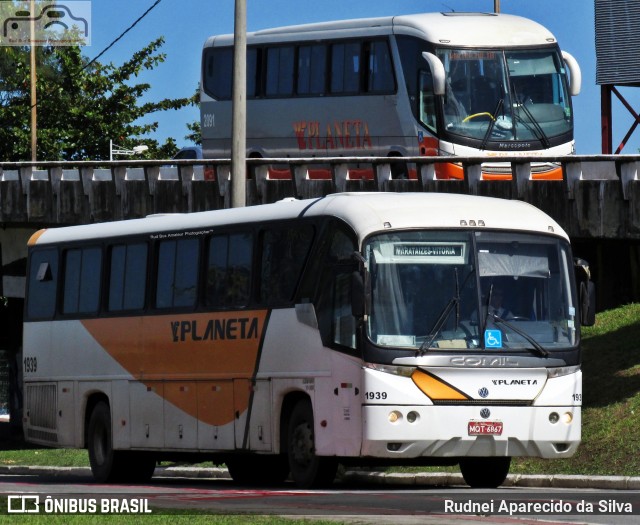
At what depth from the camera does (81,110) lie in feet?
242

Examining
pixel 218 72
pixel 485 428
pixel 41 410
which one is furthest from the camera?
pixel 218 72

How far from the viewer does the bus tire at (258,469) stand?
899 inches

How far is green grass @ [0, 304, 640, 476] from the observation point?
2302cm

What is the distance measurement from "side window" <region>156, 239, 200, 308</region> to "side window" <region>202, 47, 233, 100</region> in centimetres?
1947

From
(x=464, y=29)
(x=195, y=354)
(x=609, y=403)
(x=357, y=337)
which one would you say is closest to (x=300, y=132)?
(x=464, y=29)

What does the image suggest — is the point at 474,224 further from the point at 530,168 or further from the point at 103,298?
the point at 530,168

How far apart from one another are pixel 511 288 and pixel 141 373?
605 centimetres

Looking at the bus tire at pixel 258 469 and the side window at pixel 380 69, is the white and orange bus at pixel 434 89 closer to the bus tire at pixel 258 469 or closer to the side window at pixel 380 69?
the side window at pixel 380 69

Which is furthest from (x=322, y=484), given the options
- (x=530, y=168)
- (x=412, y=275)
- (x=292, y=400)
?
(x=530, y=168)

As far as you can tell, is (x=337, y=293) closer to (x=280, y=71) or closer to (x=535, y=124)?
(x=535, y=124)

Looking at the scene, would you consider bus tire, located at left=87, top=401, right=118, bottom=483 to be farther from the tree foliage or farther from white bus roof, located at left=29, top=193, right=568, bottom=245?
the tree foliage

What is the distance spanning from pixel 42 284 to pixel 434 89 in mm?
11679

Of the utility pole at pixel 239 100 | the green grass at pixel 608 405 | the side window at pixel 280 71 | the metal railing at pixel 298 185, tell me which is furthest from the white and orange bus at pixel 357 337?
the side window at pixel 280 71

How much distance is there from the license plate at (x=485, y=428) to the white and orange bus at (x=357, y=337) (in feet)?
0.05
